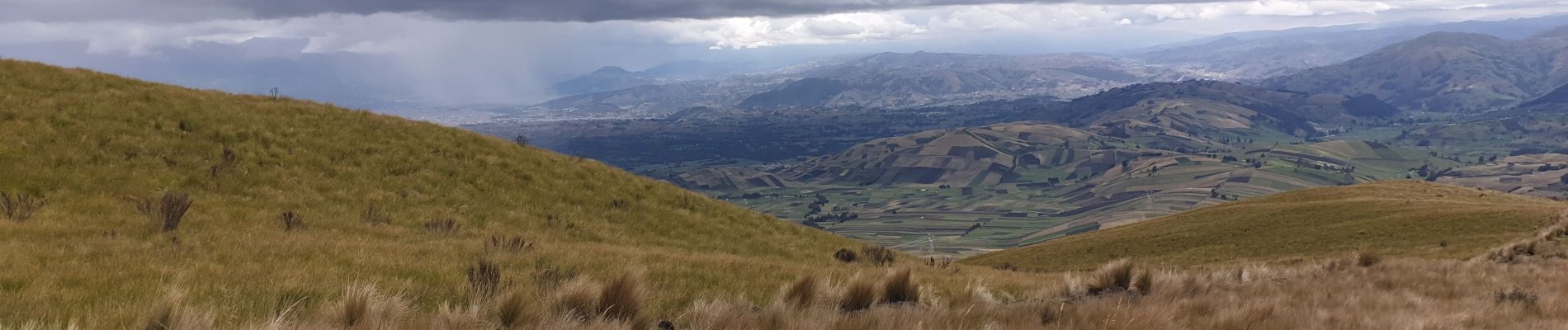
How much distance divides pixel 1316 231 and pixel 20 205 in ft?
185

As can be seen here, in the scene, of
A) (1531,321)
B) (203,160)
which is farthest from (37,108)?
(1531,321)

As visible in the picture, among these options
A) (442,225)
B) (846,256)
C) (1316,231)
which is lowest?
(1316,231)

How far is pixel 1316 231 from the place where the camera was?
152ft

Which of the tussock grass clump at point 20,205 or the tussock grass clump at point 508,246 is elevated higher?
the tussock grass clump at point 20,205

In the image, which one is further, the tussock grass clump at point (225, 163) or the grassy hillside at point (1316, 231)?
the grassy hillside at point (1316, 231)

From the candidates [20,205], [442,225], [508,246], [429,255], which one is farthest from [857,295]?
[20,205]

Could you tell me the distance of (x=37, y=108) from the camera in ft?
69.6

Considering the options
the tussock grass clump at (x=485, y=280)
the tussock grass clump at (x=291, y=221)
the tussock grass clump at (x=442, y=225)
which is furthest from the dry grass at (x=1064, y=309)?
the tussock grass clump at (x=442, y=225)

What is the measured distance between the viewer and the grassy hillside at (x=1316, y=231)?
38.4 m

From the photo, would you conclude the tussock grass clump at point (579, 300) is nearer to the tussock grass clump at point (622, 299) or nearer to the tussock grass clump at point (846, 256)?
the tussock grass clump at point (622, 299)

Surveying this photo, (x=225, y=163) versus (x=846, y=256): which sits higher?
(x=225, y=163)

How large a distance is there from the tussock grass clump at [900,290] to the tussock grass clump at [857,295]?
1.34 feet

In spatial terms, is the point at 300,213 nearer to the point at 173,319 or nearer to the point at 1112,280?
the point at 173,319

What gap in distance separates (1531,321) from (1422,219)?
43916 mm
